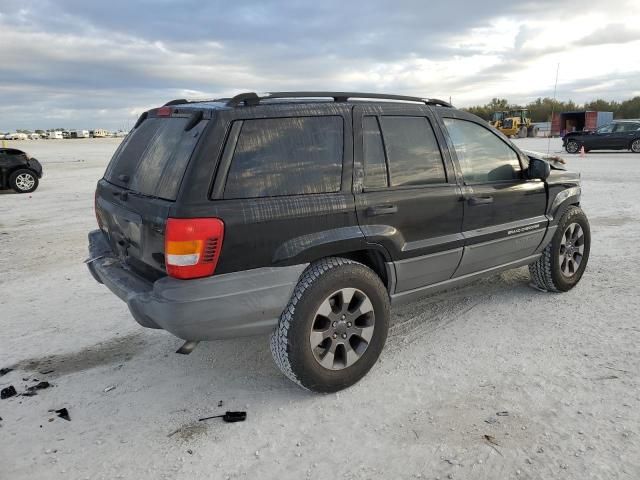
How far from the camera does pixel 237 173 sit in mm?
2840

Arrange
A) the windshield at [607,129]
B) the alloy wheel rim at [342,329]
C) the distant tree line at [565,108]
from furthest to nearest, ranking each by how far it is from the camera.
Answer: the distant tree line at [565,108]
the windshield at [607,129]
the alloy wheel rim at [342,329]

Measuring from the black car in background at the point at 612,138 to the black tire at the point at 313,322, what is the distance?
2344cm

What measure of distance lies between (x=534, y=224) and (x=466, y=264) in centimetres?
89

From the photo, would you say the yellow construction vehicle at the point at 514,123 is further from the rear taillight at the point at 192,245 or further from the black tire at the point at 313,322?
the rear taillight at the point at 192,245

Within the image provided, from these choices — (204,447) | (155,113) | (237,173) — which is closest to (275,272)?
(237,173)

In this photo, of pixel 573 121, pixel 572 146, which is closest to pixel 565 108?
pixel 573 121

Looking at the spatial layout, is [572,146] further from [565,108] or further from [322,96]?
[565,108]

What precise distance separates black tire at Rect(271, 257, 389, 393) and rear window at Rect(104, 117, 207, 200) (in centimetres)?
93

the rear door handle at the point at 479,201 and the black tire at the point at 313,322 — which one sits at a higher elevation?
the rear door handle at the point at 479,201

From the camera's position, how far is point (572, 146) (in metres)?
23.8

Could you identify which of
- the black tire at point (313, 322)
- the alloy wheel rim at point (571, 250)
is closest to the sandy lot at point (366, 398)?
the black tire at point (313, 322)

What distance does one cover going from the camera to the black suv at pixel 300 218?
277 cm

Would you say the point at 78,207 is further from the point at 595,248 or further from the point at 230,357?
the point at 595,248

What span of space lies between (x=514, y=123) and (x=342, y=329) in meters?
44.0
